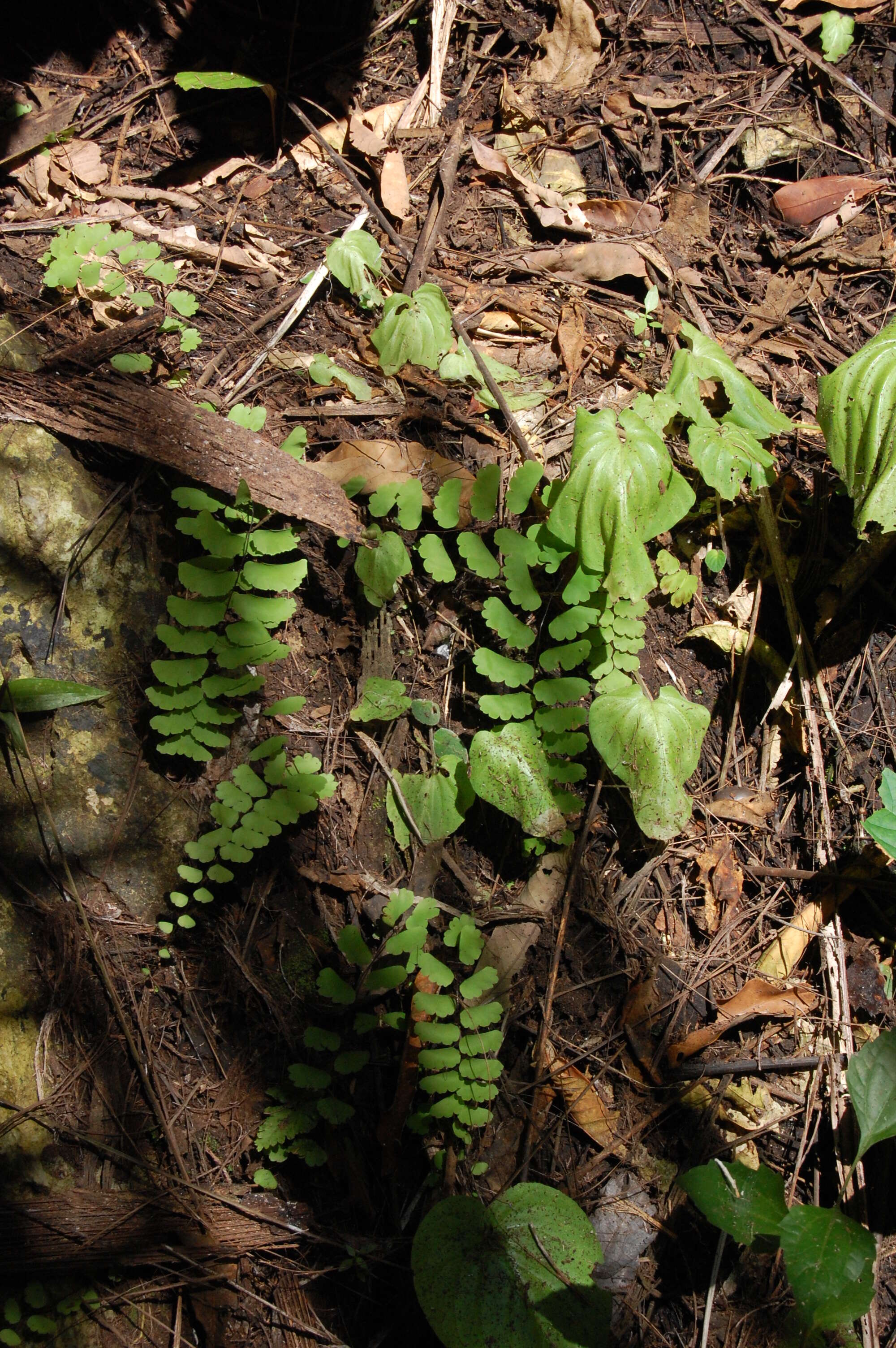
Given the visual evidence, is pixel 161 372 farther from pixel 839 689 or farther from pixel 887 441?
pixel 839 689

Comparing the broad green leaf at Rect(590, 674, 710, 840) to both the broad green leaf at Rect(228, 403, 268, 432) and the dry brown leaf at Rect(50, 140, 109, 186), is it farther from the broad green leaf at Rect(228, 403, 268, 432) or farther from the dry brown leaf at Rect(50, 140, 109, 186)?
the dry brown leaf at Rect(50, 140, 109, 186)

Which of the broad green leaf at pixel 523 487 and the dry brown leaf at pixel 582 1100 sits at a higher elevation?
the broad green leaf at pixel 523 487

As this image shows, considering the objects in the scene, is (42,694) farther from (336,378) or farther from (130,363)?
(336,378)

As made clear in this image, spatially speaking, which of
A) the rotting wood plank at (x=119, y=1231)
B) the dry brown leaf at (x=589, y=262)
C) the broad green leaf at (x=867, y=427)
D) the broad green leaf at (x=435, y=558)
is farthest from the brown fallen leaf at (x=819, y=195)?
the rotting wood plank at (x=119, y=1231)

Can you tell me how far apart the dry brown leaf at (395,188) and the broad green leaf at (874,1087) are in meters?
2.80

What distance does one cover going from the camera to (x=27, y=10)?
288cm

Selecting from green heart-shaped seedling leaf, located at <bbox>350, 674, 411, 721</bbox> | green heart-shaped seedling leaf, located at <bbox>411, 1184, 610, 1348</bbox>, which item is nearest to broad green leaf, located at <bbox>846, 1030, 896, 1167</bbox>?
green heart-shaped seedling leaf, located at <bbox>411, 1184, 610, 1348</bbox>

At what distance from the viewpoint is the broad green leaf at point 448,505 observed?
222 centimetres

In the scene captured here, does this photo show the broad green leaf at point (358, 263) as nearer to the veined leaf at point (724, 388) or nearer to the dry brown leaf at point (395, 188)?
the dry brown leaf at point (395, 188)

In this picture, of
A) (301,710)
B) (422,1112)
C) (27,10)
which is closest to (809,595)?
(301,710)

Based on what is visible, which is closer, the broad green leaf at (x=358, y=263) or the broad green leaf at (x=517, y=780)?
the broad green leaf at (x=517, y=780)

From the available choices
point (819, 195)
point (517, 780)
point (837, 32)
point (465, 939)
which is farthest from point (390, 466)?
point (837, 32)

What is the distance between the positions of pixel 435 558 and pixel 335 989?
3.52 ft

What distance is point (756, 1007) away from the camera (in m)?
2.18
